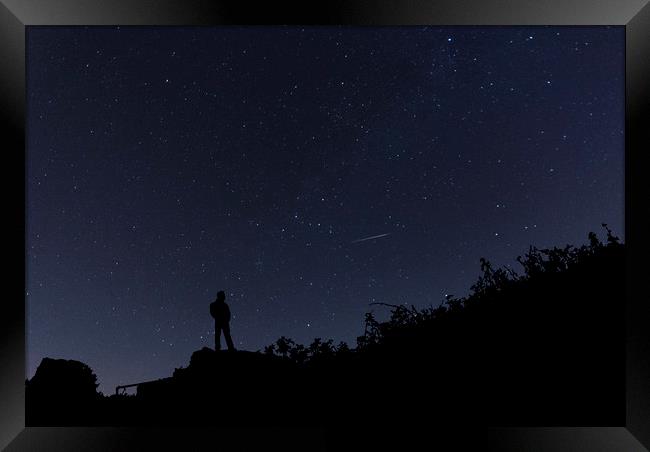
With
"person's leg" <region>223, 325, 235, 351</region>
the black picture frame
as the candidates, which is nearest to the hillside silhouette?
"person's leg" <region>223, 325, 235, 351</region>

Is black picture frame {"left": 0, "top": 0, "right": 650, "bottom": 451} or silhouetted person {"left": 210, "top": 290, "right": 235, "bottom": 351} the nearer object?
black picture frame {"left": 0, "top": 0, "right": 650, "bottom": 451}

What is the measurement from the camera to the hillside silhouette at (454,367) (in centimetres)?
393

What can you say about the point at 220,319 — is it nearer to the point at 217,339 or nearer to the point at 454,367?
the point at 217,339

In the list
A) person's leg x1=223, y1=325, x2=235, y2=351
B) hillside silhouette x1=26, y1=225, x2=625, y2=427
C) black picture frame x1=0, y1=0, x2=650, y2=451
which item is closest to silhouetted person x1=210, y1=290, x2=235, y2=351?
person's leg x1=223, y1=325, x2=235, y2=351

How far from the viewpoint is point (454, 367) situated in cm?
466

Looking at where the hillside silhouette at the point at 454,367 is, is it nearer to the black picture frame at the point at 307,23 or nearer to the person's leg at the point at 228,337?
the person's leg at the point at 228,337

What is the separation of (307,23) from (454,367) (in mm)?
3780

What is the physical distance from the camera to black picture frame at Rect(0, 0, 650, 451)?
2.15m

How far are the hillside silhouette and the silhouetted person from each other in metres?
0.10

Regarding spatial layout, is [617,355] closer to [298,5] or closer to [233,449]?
[233,449]

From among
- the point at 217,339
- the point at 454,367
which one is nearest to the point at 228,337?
the point at 217,339

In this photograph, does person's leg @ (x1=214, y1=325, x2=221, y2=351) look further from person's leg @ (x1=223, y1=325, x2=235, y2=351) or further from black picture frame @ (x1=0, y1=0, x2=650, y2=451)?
black picture frame @ (x1=0, y1=0, x2=650, y2=451)

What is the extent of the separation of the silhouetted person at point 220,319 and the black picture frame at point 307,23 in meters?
1.57

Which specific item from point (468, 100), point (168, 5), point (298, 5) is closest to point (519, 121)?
point (468, 100)
